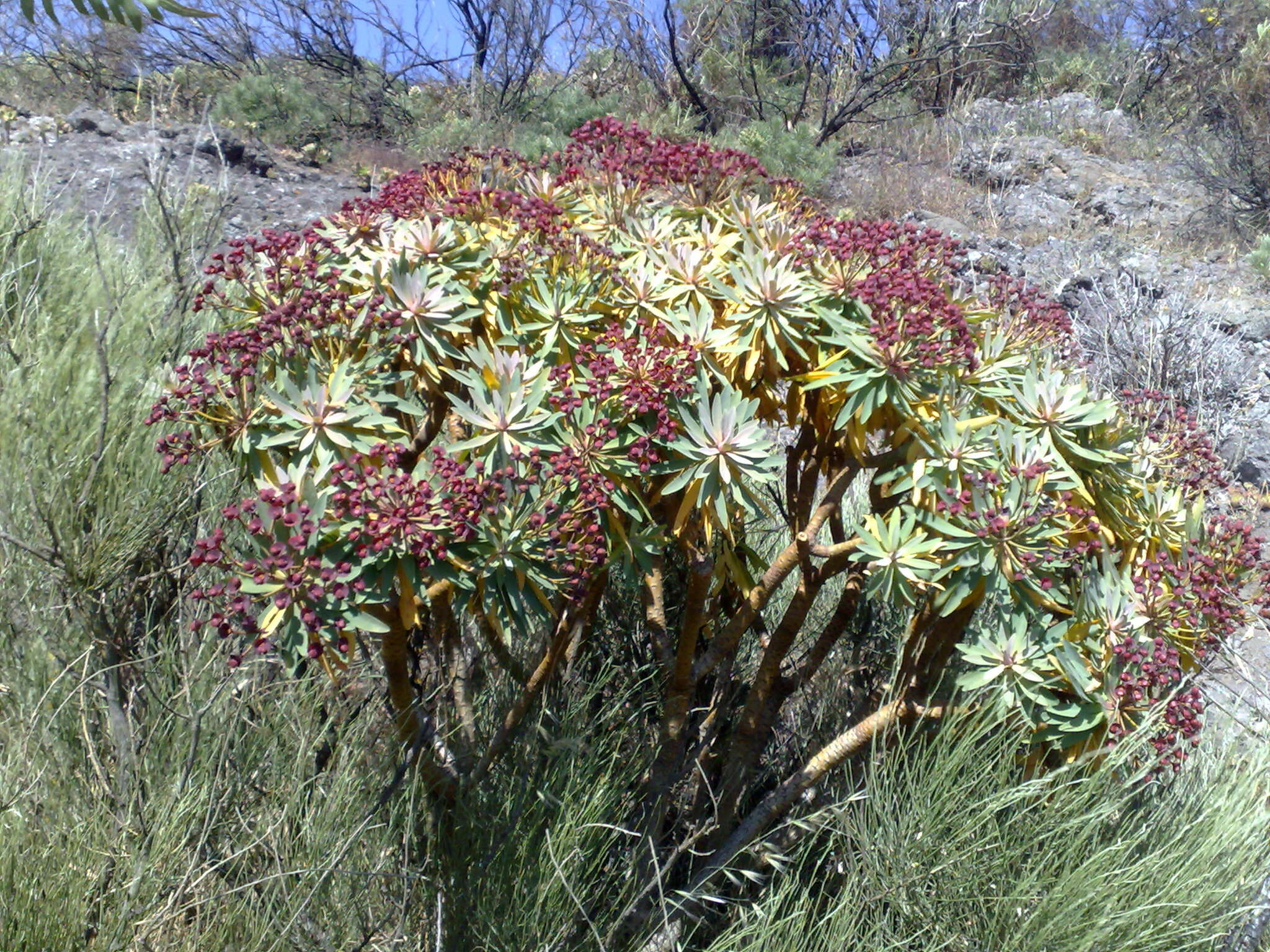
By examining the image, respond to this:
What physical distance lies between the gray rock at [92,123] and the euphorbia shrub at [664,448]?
7362 millimetres

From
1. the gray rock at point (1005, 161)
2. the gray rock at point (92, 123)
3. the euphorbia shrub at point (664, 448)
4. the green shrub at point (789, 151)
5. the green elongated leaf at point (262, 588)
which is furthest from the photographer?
the gray rock at point (1005, 161)

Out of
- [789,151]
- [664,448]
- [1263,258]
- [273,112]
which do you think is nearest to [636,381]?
[664,448]

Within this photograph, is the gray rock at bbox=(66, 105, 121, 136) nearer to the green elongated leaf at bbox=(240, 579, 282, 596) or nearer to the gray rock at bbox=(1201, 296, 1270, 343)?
the gray rock at bbox=(1201, 296, 1270, 343)

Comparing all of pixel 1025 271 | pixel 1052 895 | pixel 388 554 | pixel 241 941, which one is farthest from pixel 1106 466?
pixel 1025 271

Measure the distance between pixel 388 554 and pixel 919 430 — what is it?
37.0 inches

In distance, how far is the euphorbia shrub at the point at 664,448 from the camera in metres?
1.70

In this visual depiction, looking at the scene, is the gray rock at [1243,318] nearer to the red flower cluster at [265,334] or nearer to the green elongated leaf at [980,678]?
the green elongated leaf at [980,678]

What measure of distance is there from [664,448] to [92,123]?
8429 millimetres

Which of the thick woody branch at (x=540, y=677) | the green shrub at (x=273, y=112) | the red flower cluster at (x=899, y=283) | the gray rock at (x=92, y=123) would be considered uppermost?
the green shrub at (x=273, y=112)

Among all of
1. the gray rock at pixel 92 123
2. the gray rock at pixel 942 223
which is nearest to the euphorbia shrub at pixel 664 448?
the gray rock at pixel 942 223

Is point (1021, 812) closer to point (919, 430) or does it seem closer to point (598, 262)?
point (919, 430)

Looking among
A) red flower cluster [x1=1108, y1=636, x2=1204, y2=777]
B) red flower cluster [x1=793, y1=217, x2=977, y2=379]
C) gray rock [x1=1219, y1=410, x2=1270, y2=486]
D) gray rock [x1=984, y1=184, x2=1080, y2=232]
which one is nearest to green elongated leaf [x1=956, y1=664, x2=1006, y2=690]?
red flower cluster [x1=1108, y1=636, x2=1204, y2=777]

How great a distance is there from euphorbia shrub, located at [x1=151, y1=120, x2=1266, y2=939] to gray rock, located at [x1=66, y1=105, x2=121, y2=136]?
24.2 ft

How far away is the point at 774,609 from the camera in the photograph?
328 centimetres
